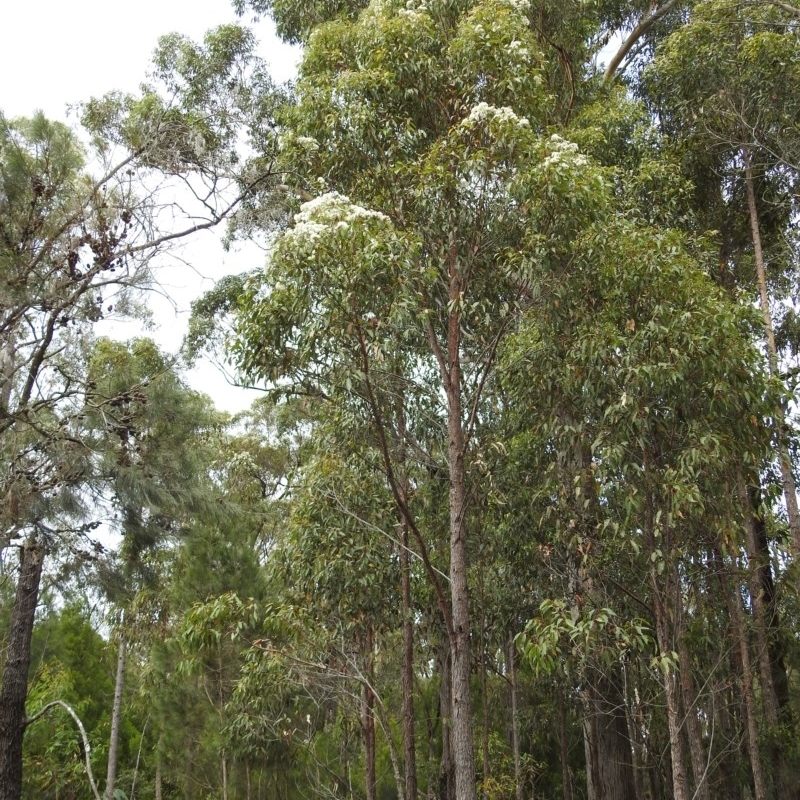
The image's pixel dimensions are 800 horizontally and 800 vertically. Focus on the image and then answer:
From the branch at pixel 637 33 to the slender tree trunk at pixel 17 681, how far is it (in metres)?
7.97

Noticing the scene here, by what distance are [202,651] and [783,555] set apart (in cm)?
653

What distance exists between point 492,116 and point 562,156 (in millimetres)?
516

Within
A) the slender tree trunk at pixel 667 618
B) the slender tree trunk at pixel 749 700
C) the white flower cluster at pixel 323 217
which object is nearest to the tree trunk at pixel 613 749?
the slender tree trunk at pixel 749 700

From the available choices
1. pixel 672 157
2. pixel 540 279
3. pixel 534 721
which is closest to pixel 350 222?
pixel 540 279

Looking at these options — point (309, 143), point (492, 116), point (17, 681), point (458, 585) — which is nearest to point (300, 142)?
point (309, 143)

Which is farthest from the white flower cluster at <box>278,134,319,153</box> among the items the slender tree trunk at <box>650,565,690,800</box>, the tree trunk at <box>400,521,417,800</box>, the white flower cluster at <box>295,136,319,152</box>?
the slender tree trunk at <box>650,565,690,800</box>

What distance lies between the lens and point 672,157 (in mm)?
7691

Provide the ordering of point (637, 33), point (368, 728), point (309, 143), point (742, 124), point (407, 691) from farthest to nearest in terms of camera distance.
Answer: point (637, 33) < point (742, 124) < point (368, 728) < point (407, 691) < point (309, 143)

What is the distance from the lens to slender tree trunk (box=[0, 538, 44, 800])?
574 centimetres

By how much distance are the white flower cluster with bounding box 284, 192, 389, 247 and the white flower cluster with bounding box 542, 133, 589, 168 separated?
1.13 metres

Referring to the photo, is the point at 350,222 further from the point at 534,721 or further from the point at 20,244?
the point at 534,721

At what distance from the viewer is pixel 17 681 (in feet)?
19.7

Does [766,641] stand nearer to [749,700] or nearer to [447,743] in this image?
[749,700]

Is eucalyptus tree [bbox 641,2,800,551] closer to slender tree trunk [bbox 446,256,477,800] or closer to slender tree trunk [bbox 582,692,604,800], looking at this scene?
slender tree trunk [bbox 582,692,604,800]
